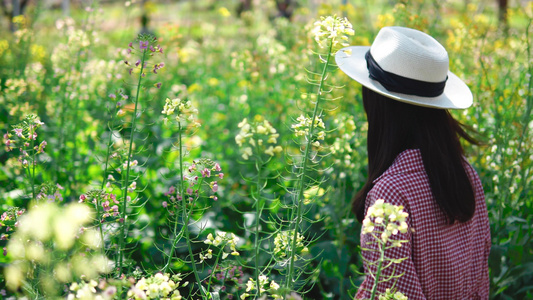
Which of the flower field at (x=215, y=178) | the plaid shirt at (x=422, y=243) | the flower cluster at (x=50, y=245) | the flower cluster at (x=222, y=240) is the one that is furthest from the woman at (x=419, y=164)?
the flower cluster at (x=50, y=245)

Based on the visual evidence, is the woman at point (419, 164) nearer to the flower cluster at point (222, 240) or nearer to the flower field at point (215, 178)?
the flower field at point (215, 178)

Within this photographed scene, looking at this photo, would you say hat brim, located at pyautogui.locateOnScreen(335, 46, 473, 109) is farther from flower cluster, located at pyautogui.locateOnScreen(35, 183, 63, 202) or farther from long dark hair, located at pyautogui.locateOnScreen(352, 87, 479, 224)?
flower cluster, located at pyautogui.locateOnScreen(35, 183, 63, 202)

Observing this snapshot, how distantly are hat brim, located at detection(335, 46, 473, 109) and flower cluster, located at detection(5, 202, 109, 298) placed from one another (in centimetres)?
78

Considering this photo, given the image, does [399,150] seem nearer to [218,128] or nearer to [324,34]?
[324,34]

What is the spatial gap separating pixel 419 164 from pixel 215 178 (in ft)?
5.33

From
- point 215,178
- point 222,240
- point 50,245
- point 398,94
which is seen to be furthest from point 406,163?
point 215,178

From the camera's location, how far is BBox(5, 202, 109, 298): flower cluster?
78cm

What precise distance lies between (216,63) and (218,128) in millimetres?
1294

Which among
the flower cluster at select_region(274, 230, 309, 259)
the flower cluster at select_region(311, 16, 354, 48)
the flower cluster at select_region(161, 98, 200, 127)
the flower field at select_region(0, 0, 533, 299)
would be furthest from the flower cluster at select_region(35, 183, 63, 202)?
the flower cluster at select_region(311, 16, 354, 48)

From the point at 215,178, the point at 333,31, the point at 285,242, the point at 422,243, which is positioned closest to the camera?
the point at 333,31

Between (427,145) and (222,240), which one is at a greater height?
(427,145)

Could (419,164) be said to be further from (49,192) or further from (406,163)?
(49,192)

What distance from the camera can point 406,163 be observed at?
4.73ft

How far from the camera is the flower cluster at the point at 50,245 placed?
0.78 metres
